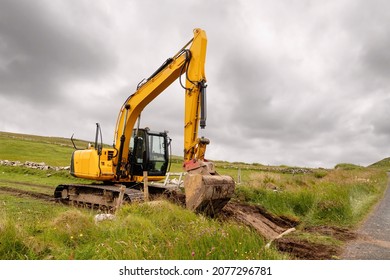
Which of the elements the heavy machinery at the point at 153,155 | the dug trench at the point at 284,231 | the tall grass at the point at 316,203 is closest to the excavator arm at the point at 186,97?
the heavy machinery at the point at 153,155

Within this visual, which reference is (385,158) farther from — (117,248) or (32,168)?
(117,248)

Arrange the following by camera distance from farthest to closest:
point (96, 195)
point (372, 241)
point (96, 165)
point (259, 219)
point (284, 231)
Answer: point (96, 195)
point (96, 165)
point (259, 219)
point (284, 231)
point (372, 241)

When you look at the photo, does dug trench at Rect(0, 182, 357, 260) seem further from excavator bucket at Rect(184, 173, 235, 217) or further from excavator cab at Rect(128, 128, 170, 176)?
excavator cab at Rect(128, 128, 170, 176)

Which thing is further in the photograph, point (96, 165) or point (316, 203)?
point (96, 165)

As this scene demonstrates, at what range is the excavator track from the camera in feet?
42.2

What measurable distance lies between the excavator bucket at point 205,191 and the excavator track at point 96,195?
12.1 feet

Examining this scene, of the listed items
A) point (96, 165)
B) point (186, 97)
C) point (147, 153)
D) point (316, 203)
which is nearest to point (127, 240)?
point (186, 97)

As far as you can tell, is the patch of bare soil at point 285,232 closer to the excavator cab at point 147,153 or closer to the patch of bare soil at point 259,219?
the patch of bare soil at point 259,219

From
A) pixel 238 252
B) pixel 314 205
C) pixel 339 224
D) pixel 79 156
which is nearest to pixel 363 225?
pixel 339 224

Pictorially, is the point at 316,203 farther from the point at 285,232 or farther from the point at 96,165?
the point at 96,165

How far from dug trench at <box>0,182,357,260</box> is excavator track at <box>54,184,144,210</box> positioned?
0.74 meters

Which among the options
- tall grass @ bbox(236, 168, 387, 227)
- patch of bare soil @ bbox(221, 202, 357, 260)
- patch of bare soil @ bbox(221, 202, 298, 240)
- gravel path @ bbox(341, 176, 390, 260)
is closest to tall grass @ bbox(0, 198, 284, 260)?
patch of bare soil @ bbox(221, 202, 357, 260)

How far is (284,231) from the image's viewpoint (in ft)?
34.7

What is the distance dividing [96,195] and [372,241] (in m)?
10.5
